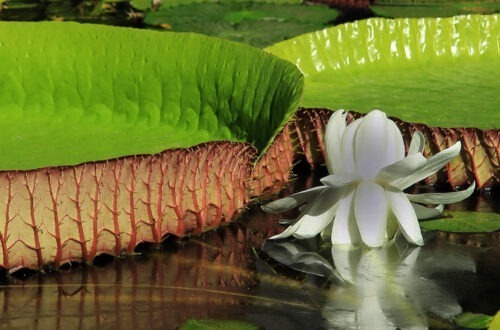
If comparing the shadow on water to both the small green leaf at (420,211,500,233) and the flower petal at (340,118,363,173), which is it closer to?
the small green leaf at (420,211,500,233)

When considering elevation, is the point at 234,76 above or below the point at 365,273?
above

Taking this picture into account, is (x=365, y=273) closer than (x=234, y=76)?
Yes

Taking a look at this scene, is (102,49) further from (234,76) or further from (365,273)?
(365,273)

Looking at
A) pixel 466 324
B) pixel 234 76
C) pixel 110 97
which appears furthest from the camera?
pixel 110 97

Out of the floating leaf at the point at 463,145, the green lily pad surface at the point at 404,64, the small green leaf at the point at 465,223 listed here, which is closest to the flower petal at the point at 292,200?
the small green leaf at the point at 465,223

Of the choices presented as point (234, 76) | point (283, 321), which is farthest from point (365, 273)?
point (234, 76)

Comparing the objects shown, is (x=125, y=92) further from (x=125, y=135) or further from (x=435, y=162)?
(x=435, y=162)

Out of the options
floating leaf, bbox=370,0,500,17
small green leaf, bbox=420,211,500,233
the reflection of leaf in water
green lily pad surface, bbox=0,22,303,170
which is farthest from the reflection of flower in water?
floating leaf, bbox=370,0,500,17

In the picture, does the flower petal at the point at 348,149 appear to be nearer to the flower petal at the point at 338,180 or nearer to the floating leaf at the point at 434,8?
the flower petal at the point at 338,180
